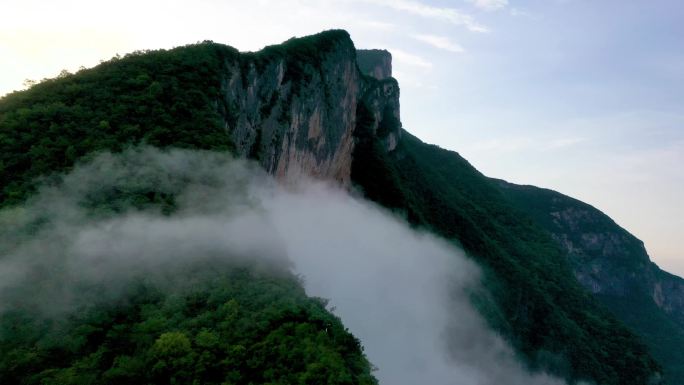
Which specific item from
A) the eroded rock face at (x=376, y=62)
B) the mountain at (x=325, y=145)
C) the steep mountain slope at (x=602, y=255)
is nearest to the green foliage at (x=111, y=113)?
the mountain at (x=325, y=145)

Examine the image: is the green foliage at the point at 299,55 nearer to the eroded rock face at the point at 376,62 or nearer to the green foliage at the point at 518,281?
the green foliage at the point at 518,281

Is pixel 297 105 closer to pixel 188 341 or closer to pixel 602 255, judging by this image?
pixel 188 341

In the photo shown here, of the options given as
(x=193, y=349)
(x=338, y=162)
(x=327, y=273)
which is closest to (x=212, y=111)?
(x=193, y=349)

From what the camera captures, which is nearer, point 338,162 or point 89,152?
point 89,152

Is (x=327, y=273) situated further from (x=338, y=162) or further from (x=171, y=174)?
(x=171, y=174)

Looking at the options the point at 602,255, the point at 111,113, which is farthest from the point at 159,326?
the point at 602,255

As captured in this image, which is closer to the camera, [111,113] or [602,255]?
[111,113]
